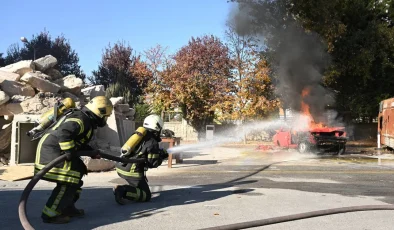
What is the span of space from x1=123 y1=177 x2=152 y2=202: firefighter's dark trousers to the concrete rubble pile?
162 inches

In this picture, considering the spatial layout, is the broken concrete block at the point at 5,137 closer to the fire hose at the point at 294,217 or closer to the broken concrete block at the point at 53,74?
the broken concrete block at the point at 53,74

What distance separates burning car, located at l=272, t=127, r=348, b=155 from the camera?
16.2 m

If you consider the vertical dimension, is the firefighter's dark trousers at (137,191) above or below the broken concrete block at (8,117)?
below

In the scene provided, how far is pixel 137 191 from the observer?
630cm

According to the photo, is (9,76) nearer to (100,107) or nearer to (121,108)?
(121,108)

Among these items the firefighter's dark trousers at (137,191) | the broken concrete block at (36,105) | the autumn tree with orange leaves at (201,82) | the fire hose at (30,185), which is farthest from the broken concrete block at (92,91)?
the autumn tree with orange leaves at (201,82)

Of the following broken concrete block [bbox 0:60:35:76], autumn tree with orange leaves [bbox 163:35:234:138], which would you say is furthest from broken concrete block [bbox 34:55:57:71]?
autumn tree with orange leaves [bbox 163:35:234:138]

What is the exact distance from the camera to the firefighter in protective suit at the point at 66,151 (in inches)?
197

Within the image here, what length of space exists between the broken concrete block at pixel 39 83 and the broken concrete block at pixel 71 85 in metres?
0.78

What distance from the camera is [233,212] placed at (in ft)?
18.9

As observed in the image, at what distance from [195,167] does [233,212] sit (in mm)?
→ 6269

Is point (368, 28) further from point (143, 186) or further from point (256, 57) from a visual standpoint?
point (143, 186)

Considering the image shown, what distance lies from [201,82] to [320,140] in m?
12.3

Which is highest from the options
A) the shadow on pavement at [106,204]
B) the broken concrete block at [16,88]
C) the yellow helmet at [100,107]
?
the broken concrete block at [16,88]
